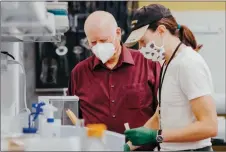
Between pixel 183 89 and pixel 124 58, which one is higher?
pixel 124 58

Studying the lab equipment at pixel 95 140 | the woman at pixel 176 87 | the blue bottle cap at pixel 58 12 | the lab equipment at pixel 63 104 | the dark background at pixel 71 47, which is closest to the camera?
the lab equipment at pixel 95 140

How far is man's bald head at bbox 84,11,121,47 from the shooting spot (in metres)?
2.03

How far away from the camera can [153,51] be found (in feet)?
6.31

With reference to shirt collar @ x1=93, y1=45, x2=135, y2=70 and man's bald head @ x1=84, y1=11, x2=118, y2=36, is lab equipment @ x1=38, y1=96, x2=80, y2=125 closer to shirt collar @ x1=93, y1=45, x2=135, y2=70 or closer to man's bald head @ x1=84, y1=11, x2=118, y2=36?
shirt collar @ x1=93, y1=45, x2=135, y2=70

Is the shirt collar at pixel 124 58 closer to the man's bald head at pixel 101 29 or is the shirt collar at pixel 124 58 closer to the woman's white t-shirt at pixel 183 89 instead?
the man's bald head at pixel 101 29

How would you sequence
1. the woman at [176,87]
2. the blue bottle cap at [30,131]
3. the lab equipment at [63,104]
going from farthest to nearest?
the lab equipment at [63,104]
the woman at [176,87]
the blue bottle cap at [30,131]

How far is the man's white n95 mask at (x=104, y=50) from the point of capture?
201cm

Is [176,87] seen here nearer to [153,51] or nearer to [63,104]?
[153,51]

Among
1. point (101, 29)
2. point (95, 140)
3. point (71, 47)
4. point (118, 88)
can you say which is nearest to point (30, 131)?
point (95, 140)

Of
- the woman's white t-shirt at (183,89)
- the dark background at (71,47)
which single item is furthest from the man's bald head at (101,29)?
the dark background at (71,47)

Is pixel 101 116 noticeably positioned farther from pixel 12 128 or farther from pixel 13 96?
pixel 12 128

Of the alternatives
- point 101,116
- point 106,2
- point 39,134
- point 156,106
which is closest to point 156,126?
point 156,106

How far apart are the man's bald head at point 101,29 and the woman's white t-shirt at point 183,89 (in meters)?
0.36

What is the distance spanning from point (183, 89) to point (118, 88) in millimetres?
535
